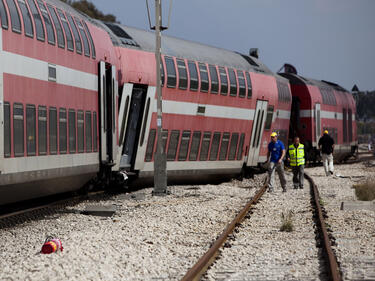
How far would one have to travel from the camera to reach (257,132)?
2852 centimetres

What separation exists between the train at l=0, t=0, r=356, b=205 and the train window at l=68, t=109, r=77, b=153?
0.07 feet

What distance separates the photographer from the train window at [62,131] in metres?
15.4

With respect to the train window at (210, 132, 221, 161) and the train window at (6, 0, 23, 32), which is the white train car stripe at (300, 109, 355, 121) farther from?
the train window at (6, 0, 23, 32)

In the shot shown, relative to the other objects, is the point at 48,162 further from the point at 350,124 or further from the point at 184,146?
the point at 350,124

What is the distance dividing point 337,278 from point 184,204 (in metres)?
9.63

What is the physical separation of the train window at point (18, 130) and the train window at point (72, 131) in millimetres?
2609

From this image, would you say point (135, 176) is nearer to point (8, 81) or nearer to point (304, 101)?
point (8, 81)

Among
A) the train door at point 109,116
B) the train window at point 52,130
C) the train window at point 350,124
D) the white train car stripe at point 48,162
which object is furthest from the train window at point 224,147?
the train window at point 350,124

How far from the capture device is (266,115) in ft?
95.7

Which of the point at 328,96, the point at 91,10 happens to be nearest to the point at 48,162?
the point at 328,96

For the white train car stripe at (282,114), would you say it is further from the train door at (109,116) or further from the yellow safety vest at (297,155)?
the train door at (109,116)

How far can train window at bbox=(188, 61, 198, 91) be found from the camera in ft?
76.6

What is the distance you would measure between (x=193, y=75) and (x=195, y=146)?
229cm

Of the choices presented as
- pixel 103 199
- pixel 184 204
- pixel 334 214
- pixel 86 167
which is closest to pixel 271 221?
pixel 334 214
